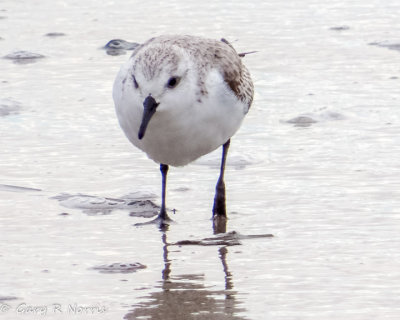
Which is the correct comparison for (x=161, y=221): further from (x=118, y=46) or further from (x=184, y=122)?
(x=118, y=46)

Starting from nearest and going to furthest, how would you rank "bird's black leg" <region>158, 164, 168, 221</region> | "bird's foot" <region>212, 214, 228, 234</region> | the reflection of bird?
"bird's foot" <region>212, 214, 228, 234</region>, "bird's black leg" <region>158, 164, 168, 221</region>, the reflection of bird

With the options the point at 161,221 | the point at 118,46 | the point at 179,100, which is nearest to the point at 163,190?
the point at 161,221

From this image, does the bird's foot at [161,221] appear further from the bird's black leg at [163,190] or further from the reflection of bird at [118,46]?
the reflection of bird at [118,46]

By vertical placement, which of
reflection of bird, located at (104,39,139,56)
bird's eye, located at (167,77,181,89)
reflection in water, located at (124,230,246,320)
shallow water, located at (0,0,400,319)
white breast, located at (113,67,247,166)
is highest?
bird's eye, located at (167,77,181,89)

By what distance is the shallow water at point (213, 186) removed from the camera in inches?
166

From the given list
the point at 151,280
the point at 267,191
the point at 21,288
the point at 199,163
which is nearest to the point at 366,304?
the point at 151,280

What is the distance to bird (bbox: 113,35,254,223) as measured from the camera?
16.0 feet

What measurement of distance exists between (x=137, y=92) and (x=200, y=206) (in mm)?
858

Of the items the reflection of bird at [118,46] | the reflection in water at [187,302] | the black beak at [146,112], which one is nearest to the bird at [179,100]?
the black beak at [146,112]

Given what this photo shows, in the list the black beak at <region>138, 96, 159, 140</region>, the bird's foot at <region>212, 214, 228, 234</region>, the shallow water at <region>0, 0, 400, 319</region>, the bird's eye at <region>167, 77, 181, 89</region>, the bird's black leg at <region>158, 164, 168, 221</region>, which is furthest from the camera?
the bird's black leg at <region>158, 164, 168, 221</region>

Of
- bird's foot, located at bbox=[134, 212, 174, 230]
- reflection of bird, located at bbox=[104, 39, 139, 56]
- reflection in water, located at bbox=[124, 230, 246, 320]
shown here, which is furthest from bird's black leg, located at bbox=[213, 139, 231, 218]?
reflection of bird, located at bbox=[104, 39, 139, 56]

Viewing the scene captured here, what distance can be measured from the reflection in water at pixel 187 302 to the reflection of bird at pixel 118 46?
4072mm

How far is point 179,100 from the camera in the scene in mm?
4914

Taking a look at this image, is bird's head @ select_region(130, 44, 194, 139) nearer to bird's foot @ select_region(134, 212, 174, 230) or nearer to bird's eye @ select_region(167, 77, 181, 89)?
bird's eye @ select_region(167, 77, 181, 89)
